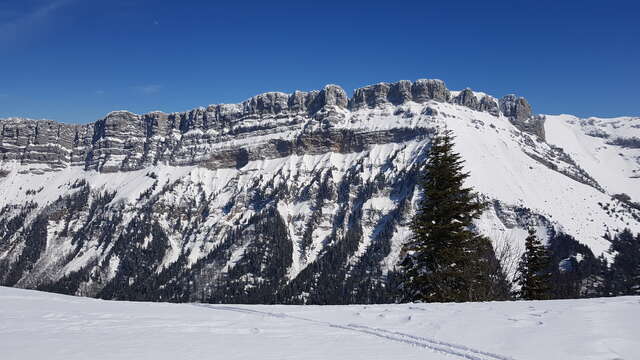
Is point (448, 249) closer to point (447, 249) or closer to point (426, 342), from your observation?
point (447, 249)

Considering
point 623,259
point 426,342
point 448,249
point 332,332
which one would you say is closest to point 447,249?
point 448,249

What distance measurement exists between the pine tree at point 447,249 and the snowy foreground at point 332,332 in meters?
9.54

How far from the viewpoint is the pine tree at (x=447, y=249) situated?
21.9m

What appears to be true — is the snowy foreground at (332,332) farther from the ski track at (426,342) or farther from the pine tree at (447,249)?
the pine tree at (447,249)

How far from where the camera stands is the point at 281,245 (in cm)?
19662

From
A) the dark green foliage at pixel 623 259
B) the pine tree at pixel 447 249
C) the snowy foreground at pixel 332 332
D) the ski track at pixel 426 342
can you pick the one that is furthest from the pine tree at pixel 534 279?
the dark green foliage at pixel 623 259

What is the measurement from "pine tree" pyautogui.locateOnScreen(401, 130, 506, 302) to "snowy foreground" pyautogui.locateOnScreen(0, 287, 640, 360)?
31.3 feet

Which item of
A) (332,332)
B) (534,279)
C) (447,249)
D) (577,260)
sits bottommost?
(577,260)

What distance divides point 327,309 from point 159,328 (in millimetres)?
5704

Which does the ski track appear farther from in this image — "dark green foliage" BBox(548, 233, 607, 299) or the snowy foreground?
"dark green foliage" BBox(548, 233, 607, 299)

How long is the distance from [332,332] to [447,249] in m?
14.5

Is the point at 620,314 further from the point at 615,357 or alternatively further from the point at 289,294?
the point at 289,294

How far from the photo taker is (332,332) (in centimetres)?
929

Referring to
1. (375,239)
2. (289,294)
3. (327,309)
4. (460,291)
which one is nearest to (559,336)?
(327,309)
